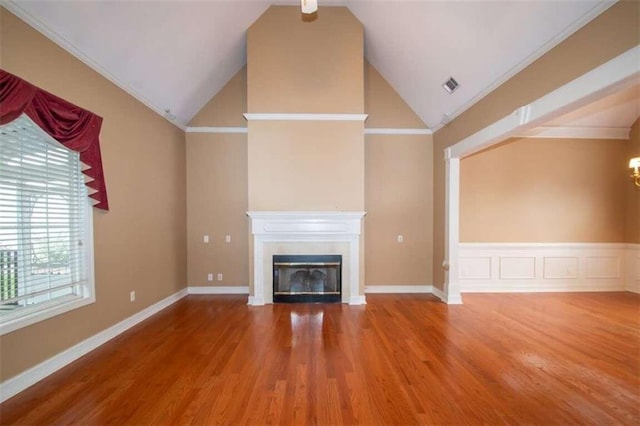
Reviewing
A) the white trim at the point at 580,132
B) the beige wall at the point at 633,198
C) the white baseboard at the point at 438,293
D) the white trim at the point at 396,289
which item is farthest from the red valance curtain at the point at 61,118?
the beige wall at the point at 633,198

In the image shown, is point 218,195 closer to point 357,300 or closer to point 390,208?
point 357,300

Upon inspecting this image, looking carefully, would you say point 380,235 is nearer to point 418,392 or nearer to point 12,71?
point 418,392

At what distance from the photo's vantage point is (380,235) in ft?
16.3

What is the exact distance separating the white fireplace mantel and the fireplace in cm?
10

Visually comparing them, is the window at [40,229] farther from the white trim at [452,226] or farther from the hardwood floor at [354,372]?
the white trim at [452,226]

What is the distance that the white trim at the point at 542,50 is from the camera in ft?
6.70

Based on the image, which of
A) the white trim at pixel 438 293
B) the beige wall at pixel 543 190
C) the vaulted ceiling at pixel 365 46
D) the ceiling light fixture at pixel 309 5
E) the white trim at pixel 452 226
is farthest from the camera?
the beige wall at pixel 543 190

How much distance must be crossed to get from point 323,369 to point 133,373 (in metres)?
1.67

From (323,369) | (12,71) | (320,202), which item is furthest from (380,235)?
(12,71)

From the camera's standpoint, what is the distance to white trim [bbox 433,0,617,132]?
2043 mm

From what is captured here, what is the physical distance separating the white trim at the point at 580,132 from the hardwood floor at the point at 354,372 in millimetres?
3008

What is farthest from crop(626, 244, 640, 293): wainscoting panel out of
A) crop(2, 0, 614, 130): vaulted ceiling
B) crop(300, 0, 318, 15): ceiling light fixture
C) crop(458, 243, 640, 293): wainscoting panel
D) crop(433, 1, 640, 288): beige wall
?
crop(300, 0, 318, 15): ceiling light fixture

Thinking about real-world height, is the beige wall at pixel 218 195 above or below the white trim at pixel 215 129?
below

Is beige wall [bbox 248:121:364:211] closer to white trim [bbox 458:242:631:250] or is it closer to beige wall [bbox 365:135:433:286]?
beige wall [bbox 365:135:433:286]
